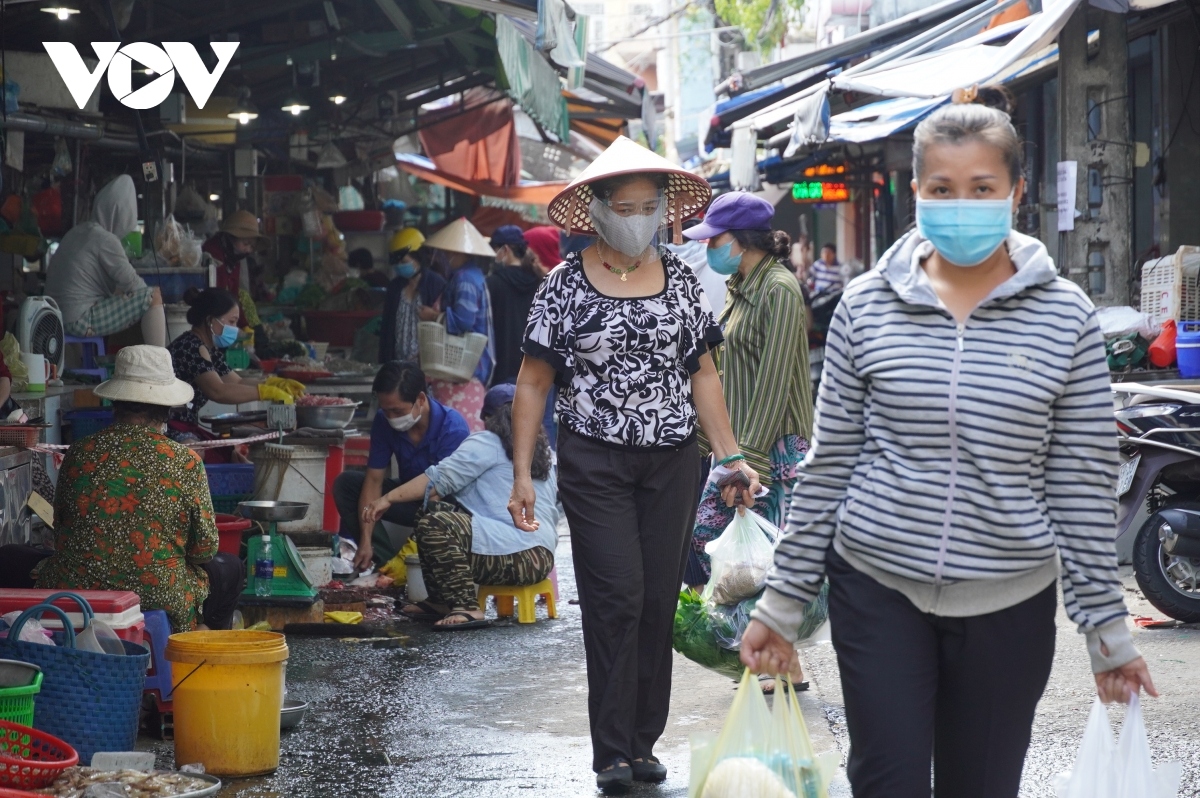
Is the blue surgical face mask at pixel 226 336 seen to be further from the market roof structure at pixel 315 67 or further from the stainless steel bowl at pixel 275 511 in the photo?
the stainless steel bowl at pixel 275 511

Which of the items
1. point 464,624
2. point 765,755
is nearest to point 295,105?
point 464,624

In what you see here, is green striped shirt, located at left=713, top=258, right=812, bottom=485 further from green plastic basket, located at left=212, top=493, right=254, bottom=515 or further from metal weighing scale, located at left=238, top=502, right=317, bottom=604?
green plastic basket, located at left=212, top=493, right=254, bottom=515

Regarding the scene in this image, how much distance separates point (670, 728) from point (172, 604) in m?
1.97

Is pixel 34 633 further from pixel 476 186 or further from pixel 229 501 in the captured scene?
pixel 476 186

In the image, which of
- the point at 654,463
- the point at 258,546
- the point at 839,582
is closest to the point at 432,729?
the point at 654,463

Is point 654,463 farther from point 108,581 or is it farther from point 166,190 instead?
point 166,190

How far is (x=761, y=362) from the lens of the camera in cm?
589

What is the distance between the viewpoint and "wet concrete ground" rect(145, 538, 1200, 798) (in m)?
4.90

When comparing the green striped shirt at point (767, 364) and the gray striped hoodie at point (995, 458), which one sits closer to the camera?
the gray striped hoodie at point (995, 458)

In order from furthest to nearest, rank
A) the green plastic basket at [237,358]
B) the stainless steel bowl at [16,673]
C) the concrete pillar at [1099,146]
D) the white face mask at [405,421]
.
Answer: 1. the green plastic basket at [237,358]
2. the concrete pillar at [1099,146]
3. the white face mask at [405,421]
4. the stainless steel bowl at [16,673]

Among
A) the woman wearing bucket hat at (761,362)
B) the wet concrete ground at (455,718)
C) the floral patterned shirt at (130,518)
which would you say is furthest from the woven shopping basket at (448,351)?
the floral patterned shirt at (130,518)

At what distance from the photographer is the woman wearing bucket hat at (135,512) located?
5473 mm

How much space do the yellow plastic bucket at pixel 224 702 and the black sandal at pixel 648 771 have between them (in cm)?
126

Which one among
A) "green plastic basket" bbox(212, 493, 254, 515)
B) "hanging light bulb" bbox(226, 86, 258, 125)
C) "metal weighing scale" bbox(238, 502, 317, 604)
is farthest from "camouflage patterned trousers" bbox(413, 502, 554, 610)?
"hanging light bulb" bbox(226, 86, 258, 125)
